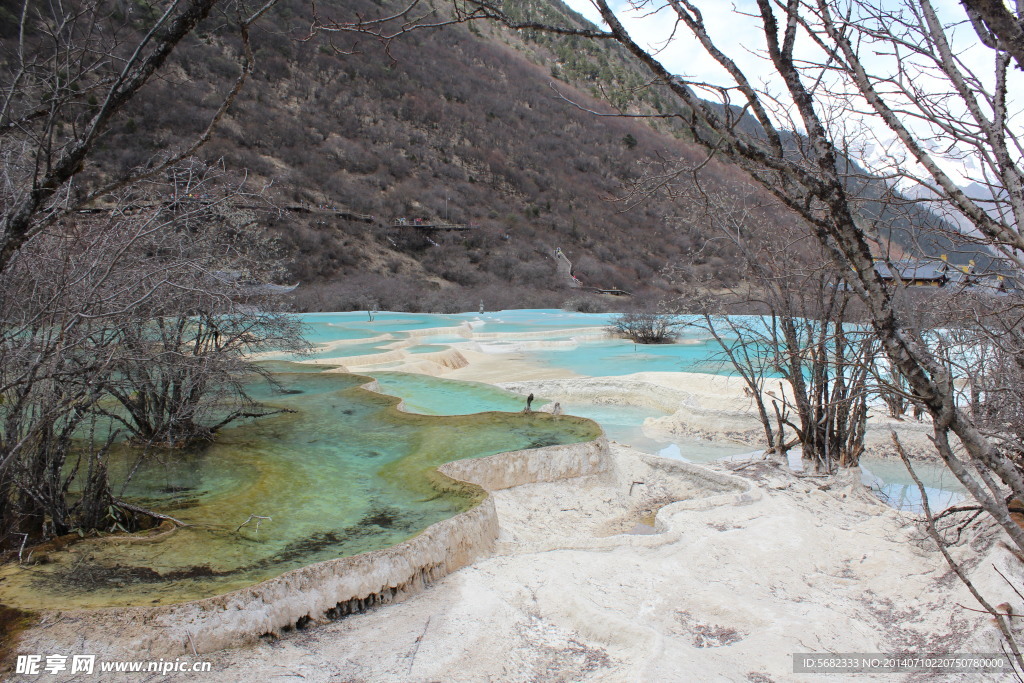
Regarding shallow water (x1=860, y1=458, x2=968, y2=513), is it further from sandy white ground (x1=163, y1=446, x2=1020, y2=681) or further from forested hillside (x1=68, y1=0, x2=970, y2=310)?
forested hillside (x1=68, y1=0, x2=970, y2=310)

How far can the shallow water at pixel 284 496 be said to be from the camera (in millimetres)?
3537

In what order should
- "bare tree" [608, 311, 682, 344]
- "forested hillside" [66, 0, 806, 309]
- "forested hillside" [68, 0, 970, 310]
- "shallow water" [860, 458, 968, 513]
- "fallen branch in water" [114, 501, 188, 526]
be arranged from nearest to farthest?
"fallen branch in water" [114, 501, 188, 526] < "shallow water" [860, 458, 968, 513] < "bare tree" [608, 311, 682, 344] < "forested hillside" [68, 0, 970, 310] < "forested hillside" [66, 0, 806, 309]

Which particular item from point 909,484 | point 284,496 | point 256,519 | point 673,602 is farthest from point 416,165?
point 673,602

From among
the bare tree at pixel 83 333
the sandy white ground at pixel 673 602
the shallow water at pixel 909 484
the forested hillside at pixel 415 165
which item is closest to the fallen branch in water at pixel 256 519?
the bare tree at pixel 83 333

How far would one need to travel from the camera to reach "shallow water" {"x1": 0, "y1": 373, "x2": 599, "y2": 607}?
354cm

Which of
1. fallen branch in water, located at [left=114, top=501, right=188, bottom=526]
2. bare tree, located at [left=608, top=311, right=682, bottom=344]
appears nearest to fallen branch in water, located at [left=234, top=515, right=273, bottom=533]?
fallen branch in water, located at [left=114, top=501, right=188, bottom=526]

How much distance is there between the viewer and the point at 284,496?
195 inches

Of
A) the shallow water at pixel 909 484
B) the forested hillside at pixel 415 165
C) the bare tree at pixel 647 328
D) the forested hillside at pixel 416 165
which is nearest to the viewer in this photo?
the shallow water at pixel 909 484

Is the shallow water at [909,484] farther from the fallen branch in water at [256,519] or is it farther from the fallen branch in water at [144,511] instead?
the fallen branch in water at [144,511]

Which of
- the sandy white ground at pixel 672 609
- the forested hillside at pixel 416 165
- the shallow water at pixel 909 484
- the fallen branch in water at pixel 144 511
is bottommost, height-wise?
the shallow water at pixel 909 484

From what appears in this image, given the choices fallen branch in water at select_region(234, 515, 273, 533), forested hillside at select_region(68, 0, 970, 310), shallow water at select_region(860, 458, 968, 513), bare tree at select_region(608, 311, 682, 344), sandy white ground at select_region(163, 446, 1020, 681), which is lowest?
shallow water at select_region(860, 458, 968, 513)

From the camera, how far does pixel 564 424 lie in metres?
7.45

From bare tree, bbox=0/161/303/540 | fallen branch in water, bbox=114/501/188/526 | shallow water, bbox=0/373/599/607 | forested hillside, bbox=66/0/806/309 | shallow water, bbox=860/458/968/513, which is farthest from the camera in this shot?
forested hillside, bbox=66/0/806/309

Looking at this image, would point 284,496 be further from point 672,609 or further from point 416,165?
point 416,165
